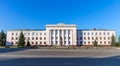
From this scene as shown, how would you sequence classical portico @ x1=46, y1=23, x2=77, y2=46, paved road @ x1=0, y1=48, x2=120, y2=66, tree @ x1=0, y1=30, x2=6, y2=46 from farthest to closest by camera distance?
tree @ x1=0, y1=30, x2=6, y2=46
classical portico @ x1=46, y1=23, x2=77, y2=46
paved road @ x1=0, y1=48, x2=120, y2=66

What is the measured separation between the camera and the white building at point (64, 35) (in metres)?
100

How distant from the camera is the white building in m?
100

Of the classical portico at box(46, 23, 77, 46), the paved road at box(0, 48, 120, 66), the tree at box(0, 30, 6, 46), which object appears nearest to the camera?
the paved road at box(0, 48, 120, 66)

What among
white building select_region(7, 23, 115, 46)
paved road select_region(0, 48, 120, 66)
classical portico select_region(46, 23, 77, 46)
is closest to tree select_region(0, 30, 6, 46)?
white building select_region(7, 23, 115, 46)

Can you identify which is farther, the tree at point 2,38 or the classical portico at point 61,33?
the tree at point 2,38

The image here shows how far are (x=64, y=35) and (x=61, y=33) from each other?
2.18m

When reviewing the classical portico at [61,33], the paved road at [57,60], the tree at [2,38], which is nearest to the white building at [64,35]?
the classical portico at [61,33]

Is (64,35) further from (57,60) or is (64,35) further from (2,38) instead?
(57,60)

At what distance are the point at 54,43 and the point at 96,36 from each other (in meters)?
26.7

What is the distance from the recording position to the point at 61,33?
100875 millimetres

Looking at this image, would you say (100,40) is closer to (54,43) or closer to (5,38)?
(54,43)

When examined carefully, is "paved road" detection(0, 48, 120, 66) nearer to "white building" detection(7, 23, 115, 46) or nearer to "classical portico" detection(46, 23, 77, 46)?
"classical portico" detection(46, 23, 77, 46)

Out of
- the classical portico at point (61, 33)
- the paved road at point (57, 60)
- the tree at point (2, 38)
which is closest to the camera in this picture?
the paved road at point (57, 60)

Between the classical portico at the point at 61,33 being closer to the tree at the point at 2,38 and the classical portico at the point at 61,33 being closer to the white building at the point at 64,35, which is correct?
the white building at the point at 64,35
